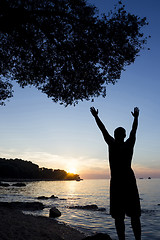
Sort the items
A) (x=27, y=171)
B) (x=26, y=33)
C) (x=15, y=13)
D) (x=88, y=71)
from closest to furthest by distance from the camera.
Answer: (x=15, y=13) → (x=26, y=33) → (x=88, y=71) → (x=27, y=171)

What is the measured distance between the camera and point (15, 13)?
952 cm

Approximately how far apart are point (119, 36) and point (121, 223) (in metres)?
9.95

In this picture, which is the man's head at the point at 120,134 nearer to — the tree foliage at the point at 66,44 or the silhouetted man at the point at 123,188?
the silhouetted man at the point at 123,188

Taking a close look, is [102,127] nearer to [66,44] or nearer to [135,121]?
[135,121]

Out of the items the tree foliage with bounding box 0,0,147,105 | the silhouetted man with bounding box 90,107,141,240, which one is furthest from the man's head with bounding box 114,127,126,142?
the tree foliage with bounding box 0,0,147,105

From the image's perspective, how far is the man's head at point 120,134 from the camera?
5.05m

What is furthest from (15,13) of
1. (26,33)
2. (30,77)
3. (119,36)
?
(119,36)

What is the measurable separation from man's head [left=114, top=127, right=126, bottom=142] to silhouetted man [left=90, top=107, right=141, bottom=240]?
0.14 meters

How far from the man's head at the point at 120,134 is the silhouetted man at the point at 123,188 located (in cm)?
14

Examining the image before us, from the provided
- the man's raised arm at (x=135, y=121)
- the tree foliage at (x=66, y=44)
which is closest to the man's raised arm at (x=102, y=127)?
the man's raised arm at (x=135, y=121)

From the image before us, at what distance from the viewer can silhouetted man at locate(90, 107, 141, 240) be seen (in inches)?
178

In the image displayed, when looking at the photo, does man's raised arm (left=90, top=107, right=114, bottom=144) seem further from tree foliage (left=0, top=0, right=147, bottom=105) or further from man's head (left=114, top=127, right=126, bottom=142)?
tree foliage (left=0, top=0, right=147, bottom=105)

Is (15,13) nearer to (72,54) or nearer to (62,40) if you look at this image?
(62,40)

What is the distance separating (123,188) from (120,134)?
1367 millimetres
